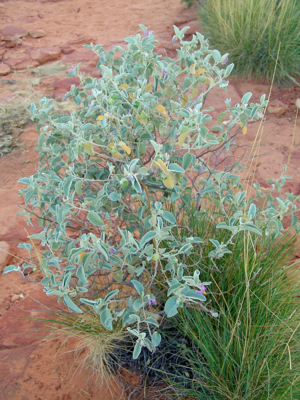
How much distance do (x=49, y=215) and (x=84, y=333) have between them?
1.72 ft

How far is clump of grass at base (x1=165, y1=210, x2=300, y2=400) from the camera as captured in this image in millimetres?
1333

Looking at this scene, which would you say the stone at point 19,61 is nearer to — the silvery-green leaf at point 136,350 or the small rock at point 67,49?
the small rock at point 67,49

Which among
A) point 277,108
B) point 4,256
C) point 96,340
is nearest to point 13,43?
point 277,108

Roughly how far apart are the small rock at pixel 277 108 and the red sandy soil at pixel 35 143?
4 cm

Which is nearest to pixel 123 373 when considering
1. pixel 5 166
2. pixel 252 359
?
pixel 252 359

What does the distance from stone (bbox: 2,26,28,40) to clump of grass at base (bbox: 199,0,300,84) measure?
2839 millimetres

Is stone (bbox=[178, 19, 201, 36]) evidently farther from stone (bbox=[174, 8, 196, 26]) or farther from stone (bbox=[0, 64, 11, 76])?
stone (bbox=[0, 64, 11, 76])

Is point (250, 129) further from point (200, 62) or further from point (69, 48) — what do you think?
point (69, 48)

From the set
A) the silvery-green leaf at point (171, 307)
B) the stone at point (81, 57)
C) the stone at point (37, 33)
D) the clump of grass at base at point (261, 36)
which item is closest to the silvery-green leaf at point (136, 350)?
the silvery-green leaf at point (171, 307)

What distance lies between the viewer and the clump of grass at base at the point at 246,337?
133 cm

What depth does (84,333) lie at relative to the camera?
1.65m

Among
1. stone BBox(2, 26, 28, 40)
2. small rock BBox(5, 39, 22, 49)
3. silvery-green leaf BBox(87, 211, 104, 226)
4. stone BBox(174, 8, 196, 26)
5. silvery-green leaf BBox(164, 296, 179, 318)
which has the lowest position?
small rock BBox(5, 39, 22, 49)

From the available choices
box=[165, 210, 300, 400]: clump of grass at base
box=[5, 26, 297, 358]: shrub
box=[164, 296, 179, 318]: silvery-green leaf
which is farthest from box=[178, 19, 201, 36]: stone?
box=[164, 296, 179, 318]: silvery-green leaf

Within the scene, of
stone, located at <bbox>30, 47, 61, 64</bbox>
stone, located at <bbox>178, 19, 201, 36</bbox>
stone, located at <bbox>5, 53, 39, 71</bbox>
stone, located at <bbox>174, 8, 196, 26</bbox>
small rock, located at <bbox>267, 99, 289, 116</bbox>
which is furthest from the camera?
stone, located at <bbox>174, 8, 196, 26</bbox>
